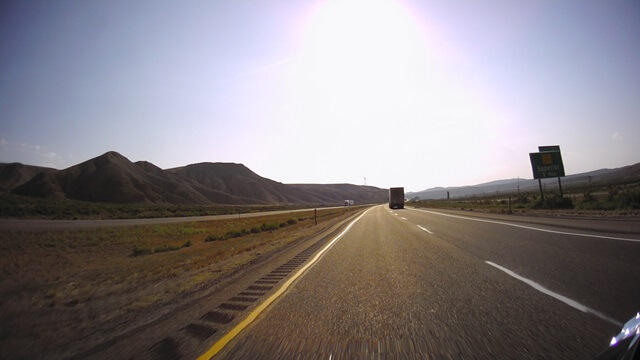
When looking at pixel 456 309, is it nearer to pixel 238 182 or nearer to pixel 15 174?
pixel 238 182

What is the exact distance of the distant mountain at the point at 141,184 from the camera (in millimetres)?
91750

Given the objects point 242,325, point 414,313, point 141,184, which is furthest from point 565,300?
point 141,184

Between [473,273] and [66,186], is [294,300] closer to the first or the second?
[473,273]

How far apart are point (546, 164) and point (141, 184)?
109 m

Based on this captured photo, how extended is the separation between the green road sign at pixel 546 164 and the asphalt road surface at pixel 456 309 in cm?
2788

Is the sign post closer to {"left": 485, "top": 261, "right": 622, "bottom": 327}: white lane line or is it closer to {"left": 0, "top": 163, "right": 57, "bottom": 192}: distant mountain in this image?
{"left": 485, "top": 261, "right": 622, "bottom": 327}: white lane line

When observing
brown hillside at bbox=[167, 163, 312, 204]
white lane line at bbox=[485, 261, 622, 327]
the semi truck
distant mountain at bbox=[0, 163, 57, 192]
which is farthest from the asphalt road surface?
distant mountain at bbox=[0, 163, 57, 192]

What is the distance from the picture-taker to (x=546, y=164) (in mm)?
30922

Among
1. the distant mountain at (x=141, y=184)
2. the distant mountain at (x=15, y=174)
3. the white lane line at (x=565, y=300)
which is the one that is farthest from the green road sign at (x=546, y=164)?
the distant mountain at (x=15, y=174)

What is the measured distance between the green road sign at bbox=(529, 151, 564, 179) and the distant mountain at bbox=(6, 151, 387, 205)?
98.4 metres

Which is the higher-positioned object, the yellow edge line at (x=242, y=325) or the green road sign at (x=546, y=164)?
the green road sign at (x=546, y=164)

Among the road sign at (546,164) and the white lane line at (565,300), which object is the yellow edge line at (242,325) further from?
A: the road sign at (546,164)

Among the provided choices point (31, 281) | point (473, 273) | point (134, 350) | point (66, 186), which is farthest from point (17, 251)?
point (66, 186)

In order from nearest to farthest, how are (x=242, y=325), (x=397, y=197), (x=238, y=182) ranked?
(x=242, y=325) < (x=397, y=197) < (x=238, y=182)
